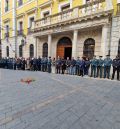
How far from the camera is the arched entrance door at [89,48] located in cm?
1316

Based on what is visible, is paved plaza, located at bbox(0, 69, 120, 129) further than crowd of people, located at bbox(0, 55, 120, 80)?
No

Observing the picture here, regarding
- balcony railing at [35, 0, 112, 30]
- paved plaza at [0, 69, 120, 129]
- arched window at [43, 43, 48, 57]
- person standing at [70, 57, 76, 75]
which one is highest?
balcony railing at [35, 0, 112, 30]

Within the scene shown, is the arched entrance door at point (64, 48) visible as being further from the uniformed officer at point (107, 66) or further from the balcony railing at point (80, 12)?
the uniformed officer at point (107, 66)

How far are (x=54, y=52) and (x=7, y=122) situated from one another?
1346 centimetres

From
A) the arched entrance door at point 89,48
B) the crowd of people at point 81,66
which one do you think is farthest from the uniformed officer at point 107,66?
the arched entrance door at point 89,48

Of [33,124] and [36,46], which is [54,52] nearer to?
[36,46]

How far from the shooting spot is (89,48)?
1345 centimetres

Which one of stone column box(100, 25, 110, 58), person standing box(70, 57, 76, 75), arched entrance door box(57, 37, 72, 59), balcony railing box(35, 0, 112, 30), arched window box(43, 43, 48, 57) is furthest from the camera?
arched window box(43, 43, 48, 57)

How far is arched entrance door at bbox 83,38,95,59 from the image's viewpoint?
43.2 ft

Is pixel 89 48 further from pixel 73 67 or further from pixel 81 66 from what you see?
pixel 81 66

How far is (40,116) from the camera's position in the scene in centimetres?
385

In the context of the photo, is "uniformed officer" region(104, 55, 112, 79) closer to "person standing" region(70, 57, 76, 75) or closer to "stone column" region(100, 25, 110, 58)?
"stone column" region(100, 25, 110, 58)

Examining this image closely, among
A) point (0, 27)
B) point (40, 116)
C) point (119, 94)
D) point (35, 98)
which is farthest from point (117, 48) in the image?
point (0, 27)

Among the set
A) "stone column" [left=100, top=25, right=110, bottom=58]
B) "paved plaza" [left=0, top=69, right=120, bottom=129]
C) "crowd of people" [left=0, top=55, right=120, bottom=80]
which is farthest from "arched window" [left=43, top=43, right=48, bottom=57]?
"paved plaza" [left=0, top=69, right=120, bottom=129]
